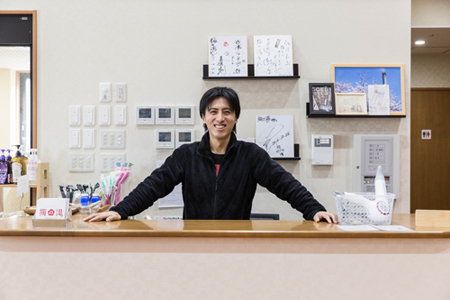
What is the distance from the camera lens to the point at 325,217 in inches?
55.7

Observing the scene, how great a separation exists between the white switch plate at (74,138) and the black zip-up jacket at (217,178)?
50.2 inches

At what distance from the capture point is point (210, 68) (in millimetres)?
2689

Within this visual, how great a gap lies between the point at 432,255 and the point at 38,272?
1.44 m

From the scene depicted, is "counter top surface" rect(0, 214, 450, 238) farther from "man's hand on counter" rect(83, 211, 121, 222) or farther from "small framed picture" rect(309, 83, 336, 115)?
"small framed picture" rect(309, 83, 336, 115)

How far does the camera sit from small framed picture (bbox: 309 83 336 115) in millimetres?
2633

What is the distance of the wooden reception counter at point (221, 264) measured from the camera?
3.99ft

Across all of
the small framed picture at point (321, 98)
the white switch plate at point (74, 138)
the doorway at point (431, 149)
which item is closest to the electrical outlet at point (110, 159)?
the white switch plate at point (74, 138)

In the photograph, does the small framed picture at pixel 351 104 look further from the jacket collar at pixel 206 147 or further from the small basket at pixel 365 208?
the small basket at pixel 365 208

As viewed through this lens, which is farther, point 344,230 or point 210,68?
point 210,68

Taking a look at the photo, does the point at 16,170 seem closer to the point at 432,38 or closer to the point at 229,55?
the point at 229,55

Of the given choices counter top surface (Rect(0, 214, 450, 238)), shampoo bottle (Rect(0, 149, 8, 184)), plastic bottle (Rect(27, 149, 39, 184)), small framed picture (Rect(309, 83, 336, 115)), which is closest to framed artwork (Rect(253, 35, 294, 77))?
small framed picture (Rect(309, 83, 336, 115))

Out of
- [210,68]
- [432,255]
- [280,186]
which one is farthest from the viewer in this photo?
[210,68]

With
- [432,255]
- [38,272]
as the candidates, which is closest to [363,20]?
[432,255]

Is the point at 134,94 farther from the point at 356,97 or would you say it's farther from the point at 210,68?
the point at 356,97
